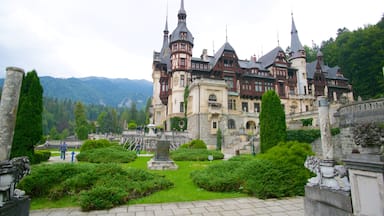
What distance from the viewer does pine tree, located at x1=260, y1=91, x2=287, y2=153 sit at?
19156 mm

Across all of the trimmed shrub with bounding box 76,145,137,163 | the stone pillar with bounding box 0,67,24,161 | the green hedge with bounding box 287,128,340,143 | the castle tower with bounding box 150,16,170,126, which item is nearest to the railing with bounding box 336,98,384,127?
the green hedge with bounding box 287,128,340,143

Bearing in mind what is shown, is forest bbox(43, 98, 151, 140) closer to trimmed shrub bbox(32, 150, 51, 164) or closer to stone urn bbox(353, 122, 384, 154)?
trimmed shrub bbox(32, 150, 51, 164)

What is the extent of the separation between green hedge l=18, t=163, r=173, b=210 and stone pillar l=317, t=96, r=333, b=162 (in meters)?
5.98

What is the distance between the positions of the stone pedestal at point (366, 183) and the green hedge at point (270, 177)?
363 centimetres

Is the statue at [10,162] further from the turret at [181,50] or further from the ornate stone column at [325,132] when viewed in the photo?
the turret at [181,50]

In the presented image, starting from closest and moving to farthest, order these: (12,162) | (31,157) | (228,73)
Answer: (12,162) < (31,157) < (228,73)

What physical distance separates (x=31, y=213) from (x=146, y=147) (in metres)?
24.9

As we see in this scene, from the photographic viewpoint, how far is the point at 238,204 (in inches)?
254

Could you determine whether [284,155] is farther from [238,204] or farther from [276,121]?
[276,121]

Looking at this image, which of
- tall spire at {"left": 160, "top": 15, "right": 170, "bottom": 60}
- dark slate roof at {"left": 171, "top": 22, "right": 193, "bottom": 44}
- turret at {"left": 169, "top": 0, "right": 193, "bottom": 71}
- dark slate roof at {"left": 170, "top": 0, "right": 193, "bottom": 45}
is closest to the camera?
turret at {"left": 169, "top": 0, "right": 193, "bottom": 71}

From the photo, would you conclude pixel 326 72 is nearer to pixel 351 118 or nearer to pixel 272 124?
pixel 351 118

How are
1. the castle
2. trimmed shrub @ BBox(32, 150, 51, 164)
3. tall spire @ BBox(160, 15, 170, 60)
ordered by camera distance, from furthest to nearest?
tall spire @ BBox(160, 15, 170, 60) → the castle → trimmed shrub @ BBox(32, 150, 51, 164)

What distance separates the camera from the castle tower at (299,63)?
150 feet

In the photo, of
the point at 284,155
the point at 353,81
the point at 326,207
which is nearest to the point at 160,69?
the point at 284,155
